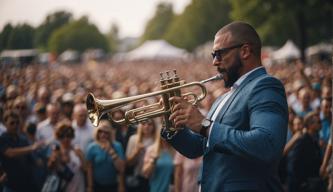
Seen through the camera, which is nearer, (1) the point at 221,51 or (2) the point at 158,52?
(1) the point at 221,51

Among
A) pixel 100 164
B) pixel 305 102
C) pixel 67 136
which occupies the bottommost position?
pixel 305 102

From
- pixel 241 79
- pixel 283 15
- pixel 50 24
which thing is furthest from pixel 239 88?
pixel 283 15

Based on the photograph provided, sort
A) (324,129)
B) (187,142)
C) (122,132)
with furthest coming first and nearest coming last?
(122,132) < (324,129) < (187,142)

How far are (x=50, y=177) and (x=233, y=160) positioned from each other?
4182 millimetres

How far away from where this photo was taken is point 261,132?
3270 millimetres

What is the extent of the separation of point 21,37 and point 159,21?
141m

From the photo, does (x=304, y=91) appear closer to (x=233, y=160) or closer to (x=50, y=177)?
(x=50, y=177)

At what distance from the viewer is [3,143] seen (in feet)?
22.5

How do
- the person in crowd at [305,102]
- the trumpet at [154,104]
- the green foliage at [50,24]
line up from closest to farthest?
the trumpet at [154,104] → the person in crowd at [305,102] → the green foliage at [50,24]

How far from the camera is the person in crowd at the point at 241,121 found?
3314mm

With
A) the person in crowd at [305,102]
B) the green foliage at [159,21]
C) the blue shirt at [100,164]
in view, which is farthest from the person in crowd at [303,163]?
the green foliage at [159,21]

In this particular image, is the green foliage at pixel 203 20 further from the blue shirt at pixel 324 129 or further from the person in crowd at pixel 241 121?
the person in crowd at pixel 241 121

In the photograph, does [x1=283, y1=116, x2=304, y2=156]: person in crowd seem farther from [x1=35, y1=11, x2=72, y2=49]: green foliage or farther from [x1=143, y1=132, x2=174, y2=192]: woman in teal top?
[x1=35, y1=11, x2=72, y2=49]: green foliage

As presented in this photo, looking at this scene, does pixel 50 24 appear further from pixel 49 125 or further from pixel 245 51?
pixel 245 51
